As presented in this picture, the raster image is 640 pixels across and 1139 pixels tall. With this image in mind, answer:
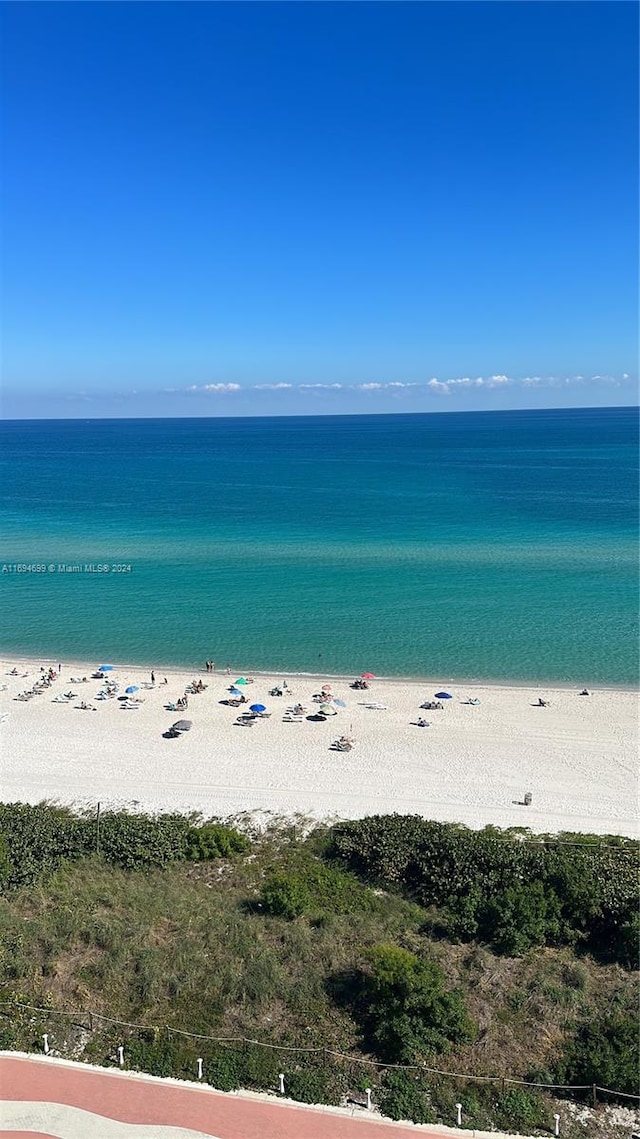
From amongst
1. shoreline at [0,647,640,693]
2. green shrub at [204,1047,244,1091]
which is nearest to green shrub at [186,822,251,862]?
green shrub at [204,1047,244,1091]

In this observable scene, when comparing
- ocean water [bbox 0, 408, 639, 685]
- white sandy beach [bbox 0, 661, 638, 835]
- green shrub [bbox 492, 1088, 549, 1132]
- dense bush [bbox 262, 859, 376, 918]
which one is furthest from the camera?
ocean water [bbox 0, 408, 639, 685]

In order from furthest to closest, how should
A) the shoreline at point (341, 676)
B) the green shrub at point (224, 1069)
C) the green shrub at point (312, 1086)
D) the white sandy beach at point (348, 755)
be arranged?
the shoreline at point (341, 676)
the white sandy beach at point (348, 755)
the green shrub at point (224, 1069)
the green shrub at point (312, 1086)

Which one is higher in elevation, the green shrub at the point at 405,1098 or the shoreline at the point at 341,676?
the shoreline at the point at 341,676

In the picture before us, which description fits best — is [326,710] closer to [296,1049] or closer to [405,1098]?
[296,1049]

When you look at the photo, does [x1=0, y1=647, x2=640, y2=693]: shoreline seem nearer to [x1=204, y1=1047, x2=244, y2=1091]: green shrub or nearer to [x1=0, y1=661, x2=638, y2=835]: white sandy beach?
[x1=0, y1=661, x2=638, y2=835]: white sandy beach

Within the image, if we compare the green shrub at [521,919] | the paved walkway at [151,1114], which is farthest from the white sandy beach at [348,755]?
the paved walkway at [151,1114]

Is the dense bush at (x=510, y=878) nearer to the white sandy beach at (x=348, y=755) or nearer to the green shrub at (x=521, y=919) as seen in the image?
the green shrub at (x=521, y=919)

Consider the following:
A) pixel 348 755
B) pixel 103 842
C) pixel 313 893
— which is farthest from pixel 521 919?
pixel 348 755
